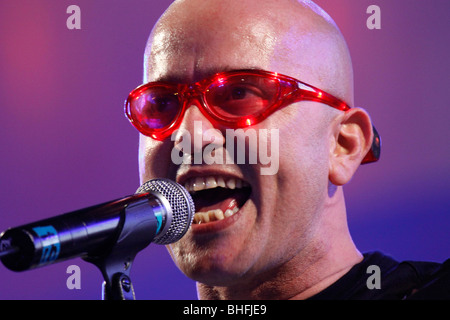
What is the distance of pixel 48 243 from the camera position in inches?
56.2

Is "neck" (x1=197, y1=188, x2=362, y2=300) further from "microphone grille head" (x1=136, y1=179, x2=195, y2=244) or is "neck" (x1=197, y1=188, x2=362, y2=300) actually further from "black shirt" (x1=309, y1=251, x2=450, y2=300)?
"microphone grille head" (x1=136, y1=179, x2=195, y2=244)

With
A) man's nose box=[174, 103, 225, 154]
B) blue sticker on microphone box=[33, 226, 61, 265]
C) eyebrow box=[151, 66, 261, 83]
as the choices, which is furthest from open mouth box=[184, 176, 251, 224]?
blue sticker on microphone box=[33, 226, 61, 265]

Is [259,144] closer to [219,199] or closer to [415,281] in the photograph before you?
[219,199]

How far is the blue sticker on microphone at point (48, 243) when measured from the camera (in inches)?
55.8

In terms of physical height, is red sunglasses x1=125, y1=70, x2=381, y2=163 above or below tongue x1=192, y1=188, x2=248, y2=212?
above

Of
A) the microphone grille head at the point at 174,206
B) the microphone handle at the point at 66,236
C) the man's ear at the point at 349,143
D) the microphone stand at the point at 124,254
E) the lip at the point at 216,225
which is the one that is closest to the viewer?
the microphone handle at the point at 66,236

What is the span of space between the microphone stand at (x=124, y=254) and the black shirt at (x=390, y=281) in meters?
0.96

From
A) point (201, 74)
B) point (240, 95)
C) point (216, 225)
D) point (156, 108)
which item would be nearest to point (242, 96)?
point (240, 95)

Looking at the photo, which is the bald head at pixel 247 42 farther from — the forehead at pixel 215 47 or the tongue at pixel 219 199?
the tongue at pixel 219 199

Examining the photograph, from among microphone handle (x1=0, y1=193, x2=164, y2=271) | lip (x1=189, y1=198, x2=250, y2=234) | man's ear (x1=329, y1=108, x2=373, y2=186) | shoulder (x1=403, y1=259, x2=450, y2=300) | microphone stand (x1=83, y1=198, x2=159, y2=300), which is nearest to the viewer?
microphone handle (x1=0, y1=193, x2=164, y2=271)

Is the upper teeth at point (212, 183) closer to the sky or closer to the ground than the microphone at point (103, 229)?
closer to the sky

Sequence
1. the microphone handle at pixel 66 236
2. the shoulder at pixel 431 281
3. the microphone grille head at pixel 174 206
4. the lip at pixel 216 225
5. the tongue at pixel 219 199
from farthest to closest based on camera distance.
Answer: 1. the tongue at pixel 219 199
2. the lip at pixel 216 225
3. the shoulder at pixel 431 281
4. the microphone grille head at pixel 174 206
5. the microphone handle at pixel 66 236

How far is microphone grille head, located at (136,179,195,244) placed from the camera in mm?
1849

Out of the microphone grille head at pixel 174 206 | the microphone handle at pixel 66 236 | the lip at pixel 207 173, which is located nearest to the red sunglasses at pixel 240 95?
the lip at pixel 207 173
